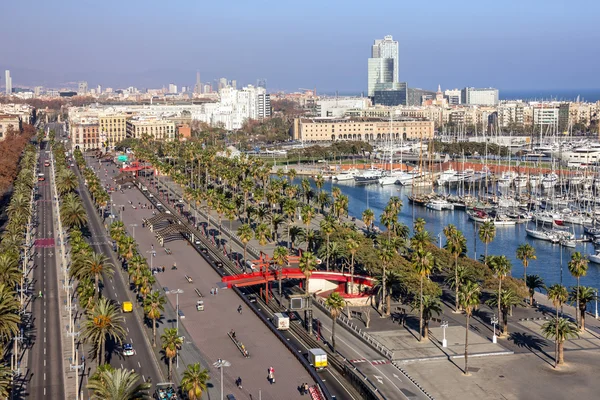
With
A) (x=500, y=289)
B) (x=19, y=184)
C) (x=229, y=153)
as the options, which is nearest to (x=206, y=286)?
(x=500, y=289)

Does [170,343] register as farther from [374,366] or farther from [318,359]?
[374,366]

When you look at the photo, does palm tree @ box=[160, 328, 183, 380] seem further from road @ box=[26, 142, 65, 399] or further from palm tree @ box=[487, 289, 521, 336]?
palm tree @ box=[487, 289, 521, 336]

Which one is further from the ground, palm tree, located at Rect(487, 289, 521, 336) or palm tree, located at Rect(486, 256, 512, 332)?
palm tree, located at Rect(486, 256, 512, 332)

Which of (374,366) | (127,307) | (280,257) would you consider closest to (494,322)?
(374,366)

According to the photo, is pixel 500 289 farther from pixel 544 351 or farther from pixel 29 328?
pixel 29 328

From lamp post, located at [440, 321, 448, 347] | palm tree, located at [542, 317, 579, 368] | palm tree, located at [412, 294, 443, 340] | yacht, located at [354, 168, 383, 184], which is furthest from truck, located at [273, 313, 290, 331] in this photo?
yacht, located at [354, 168, 383, 184]
